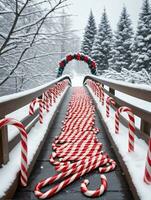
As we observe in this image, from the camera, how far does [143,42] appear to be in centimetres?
3441

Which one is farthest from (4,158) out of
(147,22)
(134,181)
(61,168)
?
(147,22)

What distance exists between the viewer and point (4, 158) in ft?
14.5

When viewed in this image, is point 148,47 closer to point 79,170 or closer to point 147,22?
point 147,22

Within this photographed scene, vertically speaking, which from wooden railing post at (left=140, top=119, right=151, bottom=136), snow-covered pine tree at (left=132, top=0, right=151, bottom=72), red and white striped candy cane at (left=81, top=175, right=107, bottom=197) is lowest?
red and white striped candy cane at (left=81, top=175, right=107, bottom=197)

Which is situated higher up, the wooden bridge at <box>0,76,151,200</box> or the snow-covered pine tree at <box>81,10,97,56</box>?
the snow-covered pine tree at <box>81,10,97,56</box>

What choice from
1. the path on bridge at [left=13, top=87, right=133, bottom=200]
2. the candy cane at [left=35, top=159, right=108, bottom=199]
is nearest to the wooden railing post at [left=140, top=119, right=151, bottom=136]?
the path on bridge at [left=13, top=87, right=133, bottom=200]

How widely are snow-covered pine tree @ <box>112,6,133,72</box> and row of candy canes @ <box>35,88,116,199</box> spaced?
38.3m

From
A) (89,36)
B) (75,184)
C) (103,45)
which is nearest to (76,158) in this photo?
(75,184)

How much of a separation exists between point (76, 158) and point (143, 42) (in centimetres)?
3111

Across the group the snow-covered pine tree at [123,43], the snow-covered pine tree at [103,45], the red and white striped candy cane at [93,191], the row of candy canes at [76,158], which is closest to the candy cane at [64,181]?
the row of candy canes at [76,158]

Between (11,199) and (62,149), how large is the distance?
7.48ft

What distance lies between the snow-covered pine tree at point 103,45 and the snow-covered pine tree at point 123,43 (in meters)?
3.12

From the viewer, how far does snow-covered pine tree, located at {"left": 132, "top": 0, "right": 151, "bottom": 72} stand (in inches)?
1315

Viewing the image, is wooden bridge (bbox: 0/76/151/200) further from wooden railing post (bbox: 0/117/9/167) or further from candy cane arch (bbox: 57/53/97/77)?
candy cane arch (bbox: 57/53/97/77)
